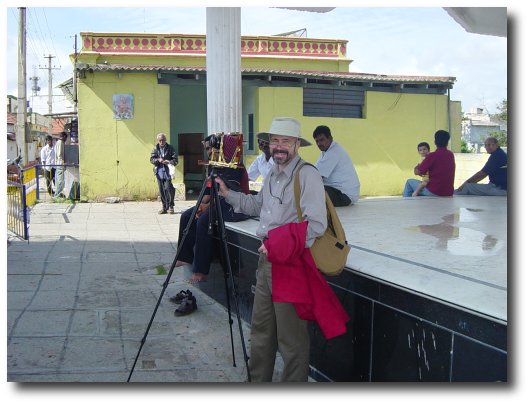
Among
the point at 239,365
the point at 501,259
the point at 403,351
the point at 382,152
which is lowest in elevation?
the point at 239,365

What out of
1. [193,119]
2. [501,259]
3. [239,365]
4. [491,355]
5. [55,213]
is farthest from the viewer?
[193,119]

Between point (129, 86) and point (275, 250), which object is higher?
point (129, 86)

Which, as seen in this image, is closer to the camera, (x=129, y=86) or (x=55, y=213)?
(x=55, y=213)

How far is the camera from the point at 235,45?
6.52 meters

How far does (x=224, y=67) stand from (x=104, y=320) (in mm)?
2965

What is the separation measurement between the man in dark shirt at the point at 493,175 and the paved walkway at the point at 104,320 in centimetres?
444

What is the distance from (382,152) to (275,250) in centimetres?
1390

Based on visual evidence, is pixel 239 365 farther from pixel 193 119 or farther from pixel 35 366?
pixel 193 119

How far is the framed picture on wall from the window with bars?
14.8 ft

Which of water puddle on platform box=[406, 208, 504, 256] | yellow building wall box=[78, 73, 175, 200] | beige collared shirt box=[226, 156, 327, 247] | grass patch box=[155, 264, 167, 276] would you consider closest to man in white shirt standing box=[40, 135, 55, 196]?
yellow building wall box=[78, 73, 175, 200]

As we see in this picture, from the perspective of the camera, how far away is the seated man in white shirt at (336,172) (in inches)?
272

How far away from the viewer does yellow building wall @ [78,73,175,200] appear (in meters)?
14.5

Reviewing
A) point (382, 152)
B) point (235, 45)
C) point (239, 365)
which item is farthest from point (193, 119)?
point (239, 365)

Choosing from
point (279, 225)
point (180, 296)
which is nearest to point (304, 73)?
point (180, 296)
